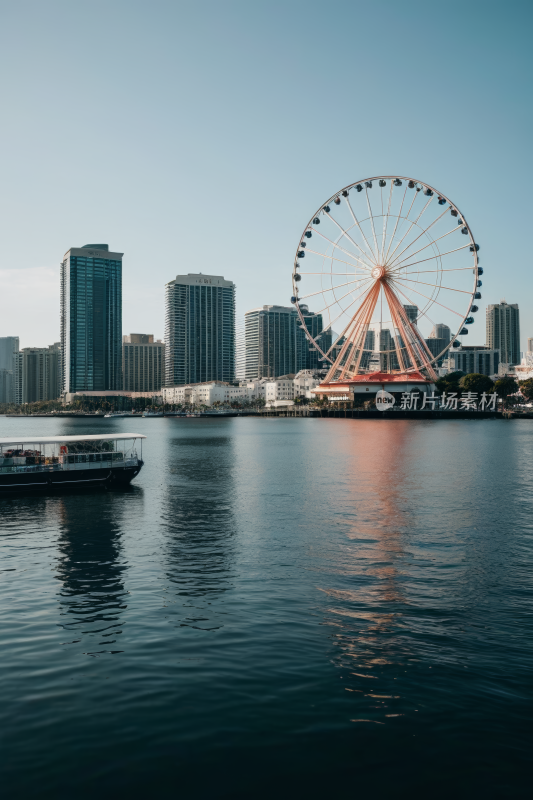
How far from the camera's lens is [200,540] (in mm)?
36875

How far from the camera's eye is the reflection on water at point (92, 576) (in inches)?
865

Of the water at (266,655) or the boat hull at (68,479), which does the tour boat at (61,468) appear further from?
the water at (266,655)

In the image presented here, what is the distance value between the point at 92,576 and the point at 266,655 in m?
12.1

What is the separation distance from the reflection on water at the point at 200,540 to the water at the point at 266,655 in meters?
0.17

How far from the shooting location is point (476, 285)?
125m

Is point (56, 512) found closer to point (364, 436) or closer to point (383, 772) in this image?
point (383, 772)

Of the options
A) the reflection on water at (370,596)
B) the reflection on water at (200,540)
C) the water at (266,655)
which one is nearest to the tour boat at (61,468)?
the reflection on water at (200,540)

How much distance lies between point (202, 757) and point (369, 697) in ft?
16.5

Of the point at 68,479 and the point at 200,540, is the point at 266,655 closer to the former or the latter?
the point at 200,540

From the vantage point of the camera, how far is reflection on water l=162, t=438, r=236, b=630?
2468 cm

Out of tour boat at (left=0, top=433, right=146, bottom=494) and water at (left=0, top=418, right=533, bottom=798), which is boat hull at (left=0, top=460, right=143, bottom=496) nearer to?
tour boat at (left=0, top=433, right=146, bottom=494)

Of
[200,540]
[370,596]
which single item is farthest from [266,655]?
[200,540]

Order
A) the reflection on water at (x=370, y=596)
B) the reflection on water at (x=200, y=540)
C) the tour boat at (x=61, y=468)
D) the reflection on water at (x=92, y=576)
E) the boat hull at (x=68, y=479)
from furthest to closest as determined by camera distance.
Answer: the tour boat at (x=61, y=468) → the boat hull at (x=68, y=479) → the reflection on water at (x=200, y=540) → the reflection on water at (x=92, y=576) → the reflection on water at (x=370, y=596)

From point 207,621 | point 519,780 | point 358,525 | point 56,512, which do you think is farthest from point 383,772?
point 56,512
